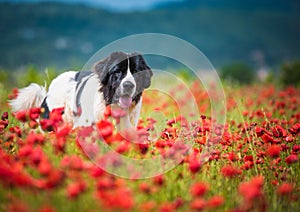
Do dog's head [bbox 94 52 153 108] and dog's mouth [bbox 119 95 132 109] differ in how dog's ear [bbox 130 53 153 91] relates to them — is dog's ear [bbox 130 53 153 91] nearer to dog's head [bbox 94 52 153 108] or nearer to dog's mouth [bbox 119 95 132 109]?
dog's head [bbox 94 52 153 108]

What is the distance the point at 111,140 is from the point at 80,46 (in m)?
47.0

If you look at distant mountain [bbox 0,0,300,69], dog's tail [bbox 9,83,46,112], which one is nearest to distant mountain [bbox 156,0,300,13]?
distant mountain [bbox 0,0,300,69]

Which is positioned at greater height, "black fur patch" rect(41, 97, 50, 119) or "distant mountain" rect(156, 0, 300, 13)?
"distant mountain" rect(156, 0, 300, 13)

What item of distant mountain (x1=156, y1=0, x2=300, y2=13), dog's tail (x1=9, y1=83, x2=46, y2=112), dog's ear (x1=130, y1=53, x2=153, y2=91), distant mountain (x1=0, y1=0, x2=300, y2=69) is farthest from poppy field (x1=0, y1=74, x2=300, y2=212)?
distant mountain (x1=156, y1=0, x2=300, y2=13)

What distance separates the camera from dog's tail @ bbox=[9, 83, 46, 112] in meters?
5.27

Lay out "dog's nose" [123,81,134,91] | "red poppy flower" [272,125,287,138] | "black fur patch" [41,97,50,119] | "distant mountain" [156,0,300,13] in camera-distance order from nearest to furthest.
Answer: "red poppy flower" [272,125,287,138] → "dog's nose" [123,81,134,91] → "black fur patch" [41,97,50,119] → "distant mountain" [156,0,300,13]

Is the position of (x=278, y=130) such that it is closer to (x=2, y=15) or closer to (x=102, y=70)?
(x=102, y=70)

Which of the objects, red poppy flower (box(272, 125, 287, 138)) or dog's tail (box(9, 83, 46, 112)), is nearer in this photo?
red poppy flower (box(272, 125, 287, 138))

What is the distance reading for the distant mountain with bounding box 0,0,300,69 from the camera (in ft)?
150

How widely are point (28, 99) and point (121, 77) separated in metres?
1.64

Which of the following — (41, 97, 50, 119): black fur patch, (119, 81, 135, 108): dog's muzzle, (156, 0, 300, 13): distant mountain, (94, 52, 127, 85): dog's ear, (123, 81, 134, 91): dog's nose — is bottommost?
(41, 97, 50, 119): black fur patch

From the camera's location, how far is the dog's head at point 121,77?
4.33 m

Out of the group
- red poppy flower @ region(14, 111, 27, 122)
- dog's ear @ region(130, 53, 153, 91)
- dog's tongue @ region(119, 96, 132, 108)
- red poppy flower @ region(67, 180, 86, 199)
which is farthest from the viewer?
dog's ear @ region(130, 53, 153, 91)

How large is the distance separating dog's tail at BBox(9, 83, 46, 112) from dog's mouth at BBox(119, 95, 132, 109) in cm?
149
